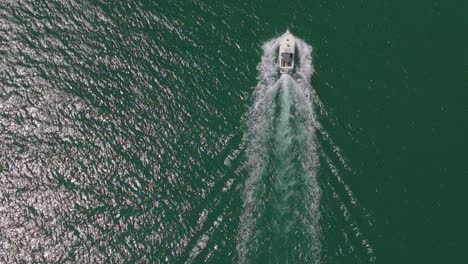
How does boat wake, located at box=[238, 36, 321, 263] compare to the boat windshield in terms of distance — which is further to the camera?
the boat windshield

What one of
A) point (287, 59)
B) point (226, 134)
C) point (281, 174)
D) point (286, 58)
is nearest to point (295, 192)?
point (281, 174)

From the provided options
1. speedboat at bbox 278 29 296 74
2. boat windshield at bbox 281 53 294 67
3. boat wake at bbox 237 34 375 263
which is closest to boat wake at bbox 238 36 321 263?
boat wake at bbox 237 34 375 263

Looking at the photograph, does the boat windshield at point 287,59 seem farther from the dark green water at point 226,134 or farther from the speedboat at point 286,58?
the dark green water at point 226,134

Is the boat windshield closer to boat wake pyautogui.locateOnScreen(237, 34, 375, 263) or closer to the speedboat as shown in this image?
the speedboat

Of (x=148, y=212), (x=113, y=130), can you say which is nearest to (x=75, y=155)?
(x=113, y=130)

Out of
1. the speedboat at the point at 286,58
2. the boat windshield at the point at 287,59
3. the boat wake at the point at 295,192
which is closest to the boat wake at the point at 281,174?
the boat wake at the point at 295,192

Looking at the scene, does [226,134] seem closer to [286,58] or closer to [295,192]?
[295,192]
